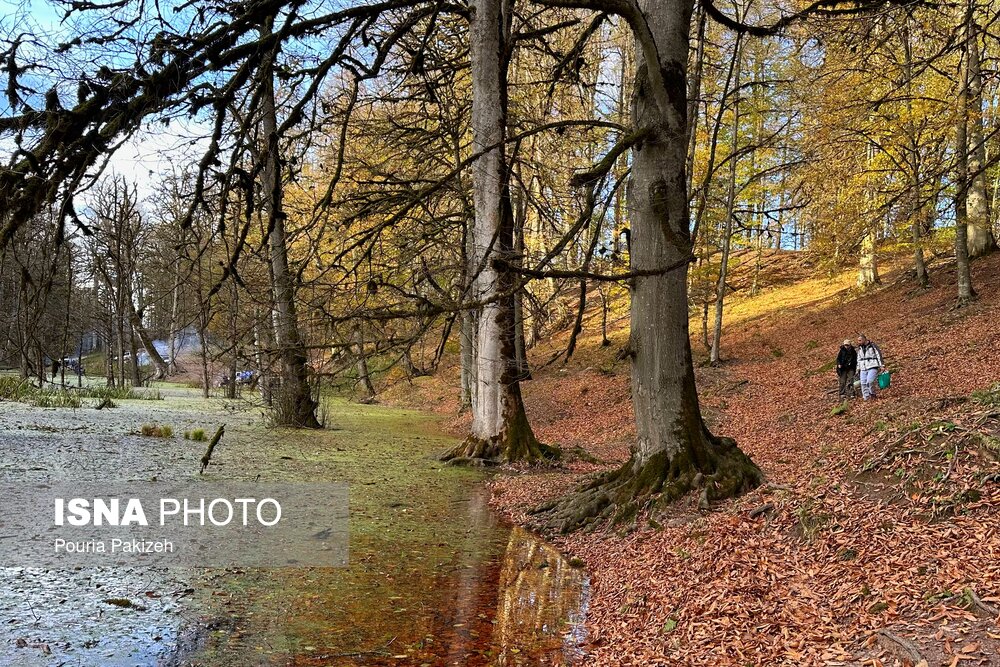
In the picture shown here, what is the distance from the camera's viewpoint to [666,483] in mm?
6551

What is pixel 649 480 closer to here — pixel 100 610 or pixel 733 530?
pixel 733 530

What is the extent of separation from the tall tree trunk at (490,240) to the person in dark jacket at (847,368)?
6900 millimetres

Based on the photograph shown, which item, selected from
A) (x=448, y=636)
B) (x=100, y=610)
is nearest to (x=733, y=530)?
(x=448, y=636)

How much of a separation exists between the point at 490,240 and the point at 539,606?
6915mm

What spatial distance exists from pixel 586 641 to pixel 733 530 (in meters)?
1.59

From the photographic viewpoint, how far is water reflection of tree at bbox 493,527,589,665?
4.32 meters

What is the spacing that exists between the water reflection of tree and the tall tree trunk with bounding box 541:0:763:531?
95 centimetres

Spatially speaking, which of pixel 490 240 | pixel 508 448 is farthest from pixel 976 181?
pixel 508 448

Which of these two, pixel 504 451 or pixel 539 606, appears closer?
pixel 539 606

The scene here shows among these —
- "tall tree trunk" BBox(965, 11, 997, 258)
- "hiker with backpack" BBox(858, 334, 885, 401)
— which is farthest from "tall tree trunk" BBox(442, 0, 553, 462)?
"tall tree trunk" BBox(965, 11, 997, 258)

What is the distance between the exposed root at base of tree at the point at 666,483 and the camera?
253 inches

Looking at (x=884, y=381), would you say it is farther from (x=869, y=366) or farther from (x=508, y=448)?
(x=508, y=448)

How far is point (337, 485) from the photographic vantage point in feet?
30.7

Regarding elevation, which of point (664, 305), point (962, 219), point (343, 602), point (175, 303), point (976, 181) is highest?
point (976, 181)
